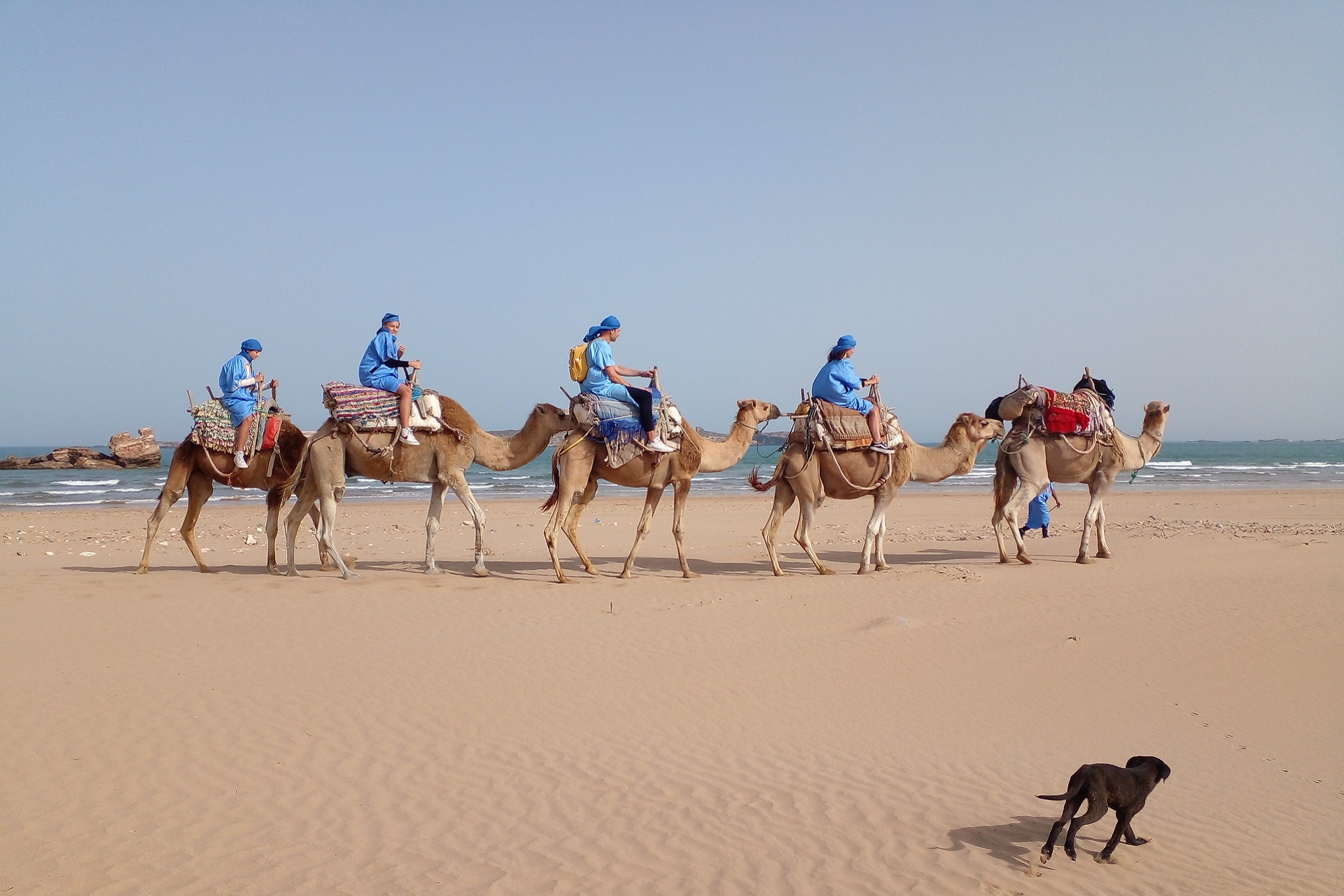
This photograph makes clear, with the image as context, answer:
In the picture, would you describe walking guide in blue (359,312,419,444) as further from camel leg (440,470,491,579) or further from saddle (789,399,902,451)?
saddle (789,399,902,451)

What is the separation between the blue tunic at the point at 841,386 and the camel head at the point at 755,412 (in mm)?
682

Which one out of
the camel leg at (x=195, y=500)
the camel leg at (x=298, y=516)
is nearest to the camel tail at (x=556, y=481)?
the camel leg at (x=298, y=516)

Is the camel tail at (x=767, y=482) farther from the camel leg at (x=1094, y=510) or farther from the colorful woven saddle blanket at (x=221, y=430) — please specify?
the colorful woven saddle blanket at (x=221, y=430)

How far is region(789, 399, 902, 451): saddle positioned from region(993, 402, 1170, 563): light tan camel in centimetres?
220

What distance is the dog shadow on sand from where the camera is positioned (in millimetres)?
4586

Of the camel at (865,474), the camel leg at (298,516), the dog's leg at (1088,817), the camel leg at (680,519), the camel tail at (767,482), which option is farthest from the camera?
the camel tail at (767,482)

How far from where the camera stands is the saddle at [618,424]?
38.3 ft

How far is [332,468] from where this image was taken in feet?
38.8

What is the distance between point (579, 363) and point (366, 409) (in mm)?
2693

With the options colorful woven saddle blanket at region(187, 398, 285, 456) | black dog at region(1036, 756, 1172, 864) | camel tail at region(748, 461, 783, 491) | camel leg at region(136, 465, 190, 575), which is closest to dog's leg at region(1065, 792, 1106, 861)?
black dog at region(1036, 756, 1172, 864)

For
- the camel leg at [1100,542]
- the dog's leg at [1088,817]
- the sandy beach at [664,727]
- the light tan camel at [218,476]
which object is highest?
the light tan camel at [218,476]

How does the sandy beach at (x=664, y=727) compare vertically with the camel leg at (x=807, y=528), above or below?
below

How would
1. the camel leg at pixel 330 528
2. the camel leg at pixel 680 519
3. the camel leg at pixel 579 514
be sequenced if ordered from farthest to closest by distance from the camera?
the camel leg at pixel 579 514 < the camel leg at pixel 680 519 < the camel leg at pixel 330 528

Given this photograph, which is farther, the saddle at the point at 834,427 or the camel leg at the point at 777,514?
the camel leg at the point at 777,514
